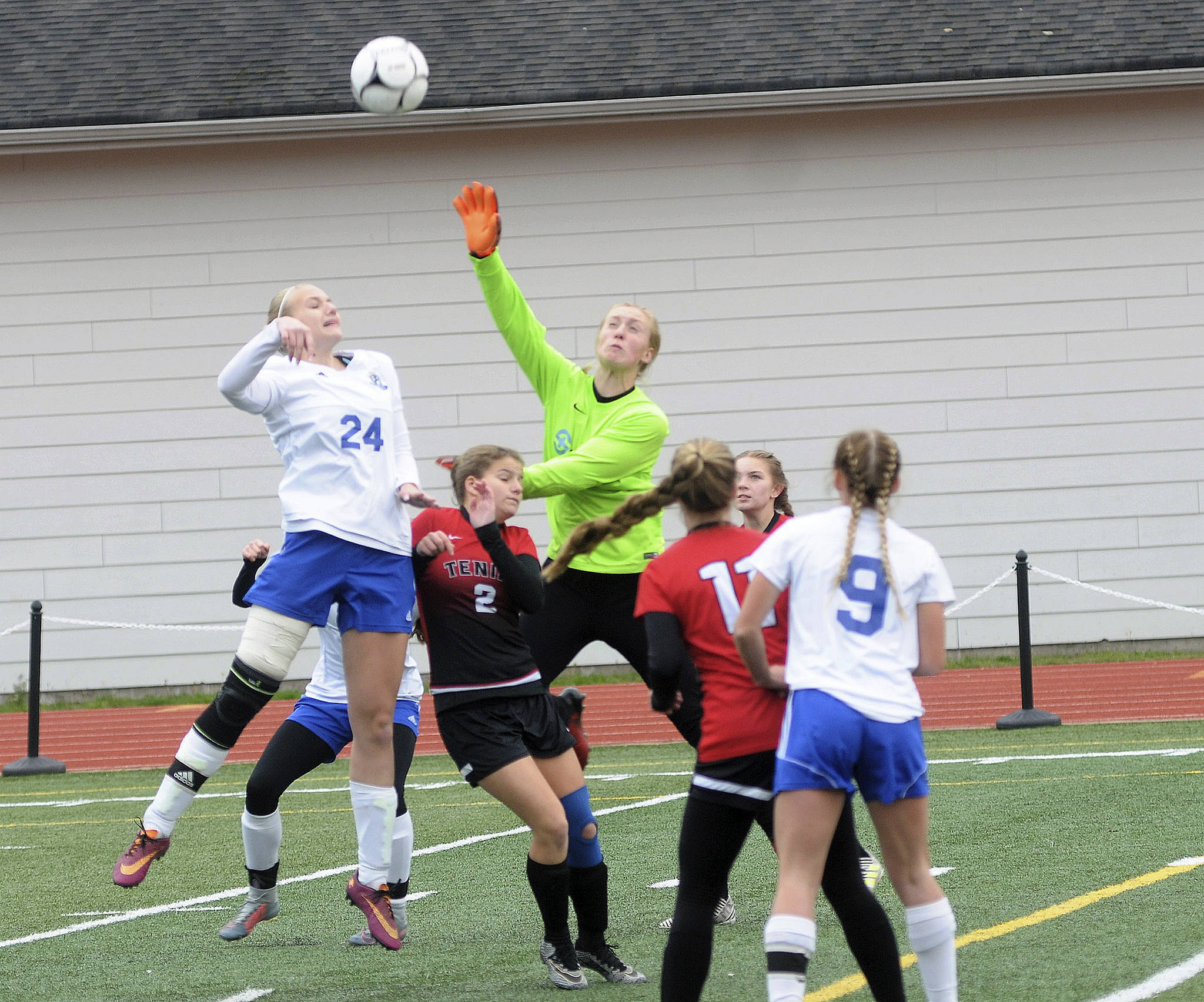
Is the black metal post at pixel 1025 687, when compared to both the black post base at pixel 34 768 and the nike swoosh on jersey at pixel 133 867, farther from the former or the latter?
the nike swoosh on jersey at pixel 133 867

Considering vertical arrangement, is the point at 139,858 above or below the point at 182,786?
below

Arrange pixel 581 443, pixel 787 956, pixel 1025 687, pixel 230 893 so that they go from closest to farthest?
pixel 787 956, pixel 581 443, pixel 230 893, pixel 1025 687

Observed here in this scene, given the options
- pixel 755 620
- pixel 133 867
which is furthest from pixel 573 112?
pixel 755 620

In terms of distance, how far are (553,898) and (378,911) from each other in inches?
23.4

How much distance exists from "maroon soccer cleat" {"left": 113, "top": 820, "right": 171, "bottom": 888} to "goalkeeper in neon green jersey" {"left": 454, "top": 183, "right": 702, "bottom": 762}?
1413 millimetres

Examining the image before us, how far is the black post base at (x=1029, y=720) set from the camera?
11539 mm

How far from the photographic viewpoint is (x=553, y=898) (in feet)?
17.3

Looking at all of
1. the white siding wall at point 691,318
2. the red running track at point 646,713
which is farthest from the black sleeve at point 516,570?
the white siding wall at point 691,318

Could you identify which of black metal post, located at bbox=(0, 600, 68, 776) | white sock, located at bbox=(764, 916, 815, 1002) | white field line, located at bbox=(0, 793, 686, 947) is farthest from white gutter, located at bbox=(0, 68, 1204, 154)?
white sock, located at bbox=(764, 916, 815, 1002)

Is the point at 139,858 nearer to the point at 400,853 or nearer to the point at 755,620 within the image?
the point at 400,853

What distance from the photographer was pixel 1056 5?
599 inches

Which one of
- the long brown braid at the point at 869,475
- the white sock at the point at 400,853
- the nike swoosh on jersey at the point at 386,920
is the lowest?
the nike swoosh on jersey at the point at 386,920

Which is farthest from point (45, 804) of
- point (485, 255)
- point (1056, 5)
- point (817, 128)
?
point (1056, 5)

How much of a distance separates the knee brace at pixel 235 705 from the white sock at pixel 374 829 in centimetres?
43
